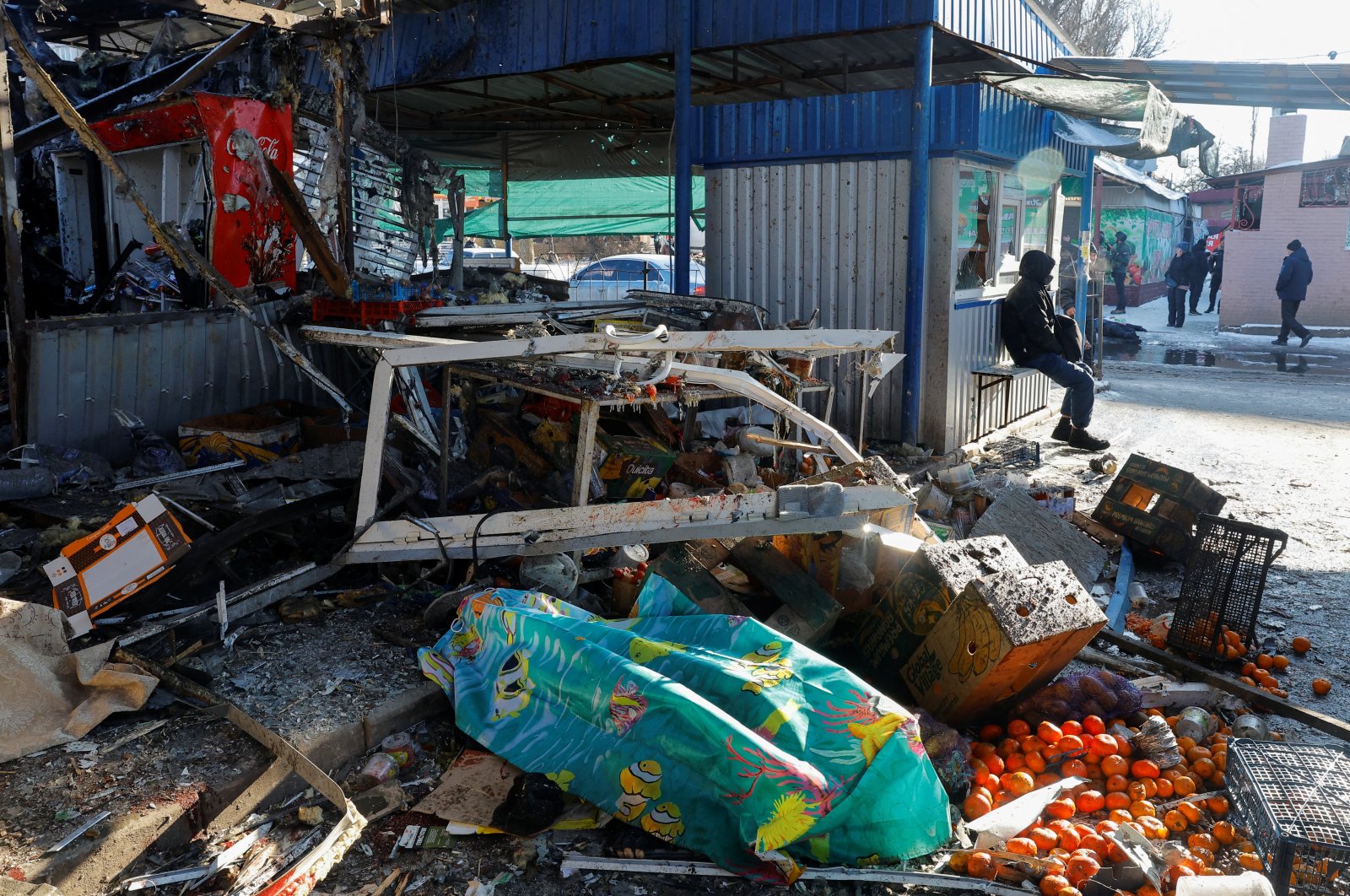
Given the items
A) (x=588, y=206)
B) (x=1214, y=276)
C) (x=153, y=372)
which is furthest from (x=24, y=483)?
(x=1214, y=276)

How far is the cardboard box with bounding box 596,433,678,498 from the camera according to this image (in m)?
5.54

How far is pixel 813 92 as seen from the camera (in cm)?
1280

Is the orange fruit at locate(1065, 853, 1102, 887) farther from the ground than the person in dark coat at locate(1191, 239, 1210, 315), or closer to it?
closer to it

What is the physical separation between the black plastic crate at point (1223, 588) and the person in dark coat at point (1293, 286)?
15.3 m

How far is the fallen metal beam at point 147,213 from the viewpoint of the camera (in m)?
5.88

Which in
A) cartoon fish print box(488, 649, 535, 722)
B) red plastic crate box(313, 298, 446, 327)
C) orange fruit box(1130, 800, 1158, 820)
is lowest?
orange fruit box(1130, 800, 1158, 820)

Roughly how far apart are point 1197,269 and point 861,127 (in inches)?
703

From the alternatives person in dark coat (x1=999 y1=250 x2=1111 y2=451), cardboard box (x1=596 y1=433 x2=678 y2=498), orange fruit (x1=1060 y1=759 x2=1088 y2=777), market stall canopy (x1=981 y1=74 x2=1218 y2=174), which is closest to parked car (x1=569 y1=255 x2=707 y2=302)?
market stall canopy (x1=981 y1=74 x2=1218 y2=174)

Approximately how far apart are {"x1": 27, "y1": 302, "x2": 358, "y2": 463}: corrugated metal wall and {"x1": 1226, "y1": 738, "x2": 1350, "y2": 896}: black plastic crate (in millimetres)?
6642

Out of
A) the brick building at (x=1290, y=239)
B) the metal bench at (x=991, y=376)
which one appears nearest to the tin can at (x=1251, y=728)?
the metal bench at (x=991, y=376)

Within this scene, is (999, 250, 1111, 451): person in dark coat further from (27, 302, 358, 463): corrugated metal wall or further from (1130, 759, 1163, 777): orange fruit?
(27, 302, 358, 463): corrugated metal wall

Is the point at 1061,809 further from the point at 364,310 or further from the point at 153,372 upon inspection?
the point at 153,372

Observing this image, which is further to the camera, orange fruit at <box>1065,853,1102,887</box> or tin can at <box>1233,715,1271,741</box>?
tin can at <box>1233,715,1271,741</box>

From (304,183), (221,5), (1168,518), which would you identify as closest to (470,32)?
(304,183)
